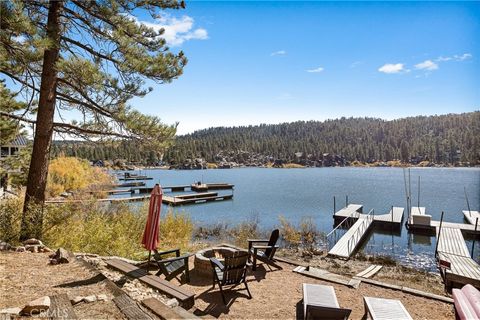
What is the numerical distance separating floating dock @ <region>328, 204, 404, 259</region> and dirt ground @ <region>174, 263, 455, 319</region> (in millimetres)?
5912

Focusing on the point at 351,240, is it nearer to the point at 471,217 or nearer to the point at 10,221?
the point at 471,217

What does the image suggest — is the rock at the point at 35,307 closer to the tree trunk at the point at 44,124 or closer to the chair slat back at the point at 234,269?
the chair slat back at the point at 234,269

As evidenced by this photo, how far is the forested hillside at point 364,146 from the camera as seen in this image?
98.9m

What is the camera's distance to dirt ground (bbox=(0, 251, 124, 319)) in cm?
344

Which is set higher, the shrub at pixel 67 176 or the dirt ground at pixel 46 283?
the shrub at pixel 67 176

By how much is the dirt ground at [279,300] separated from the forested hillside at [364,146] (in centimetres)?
8178

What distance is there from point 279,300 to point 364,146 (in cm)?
11811

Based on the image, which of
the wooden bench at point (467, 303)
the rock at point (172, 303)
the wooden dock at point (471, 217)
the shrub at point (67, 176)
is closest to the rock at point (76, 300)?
the rock at point (172, 303)

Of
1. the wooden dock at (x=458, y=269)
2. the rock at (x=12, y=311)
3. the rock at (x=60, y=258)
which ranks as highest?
the rock at (x=12, y=311)

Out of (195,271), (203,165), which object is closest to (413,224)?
(195,271)

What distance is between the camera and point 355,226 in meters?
16.5

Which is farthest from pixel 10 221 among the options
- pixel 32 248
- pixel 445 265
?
pixel 445 265

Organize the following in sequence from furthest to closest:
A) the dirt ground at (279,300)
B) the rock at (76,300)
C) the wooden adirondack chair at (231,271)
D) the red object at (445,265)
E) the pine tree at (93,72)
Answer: the red object at (445,265), the pine tree at (93,72), the wooden adirondack chair at (231,271), the dirt ground at (279,300), the rock at (76,300)

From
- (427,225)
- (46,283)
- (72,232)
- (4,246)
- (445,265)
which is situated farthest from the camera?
(427,225)
